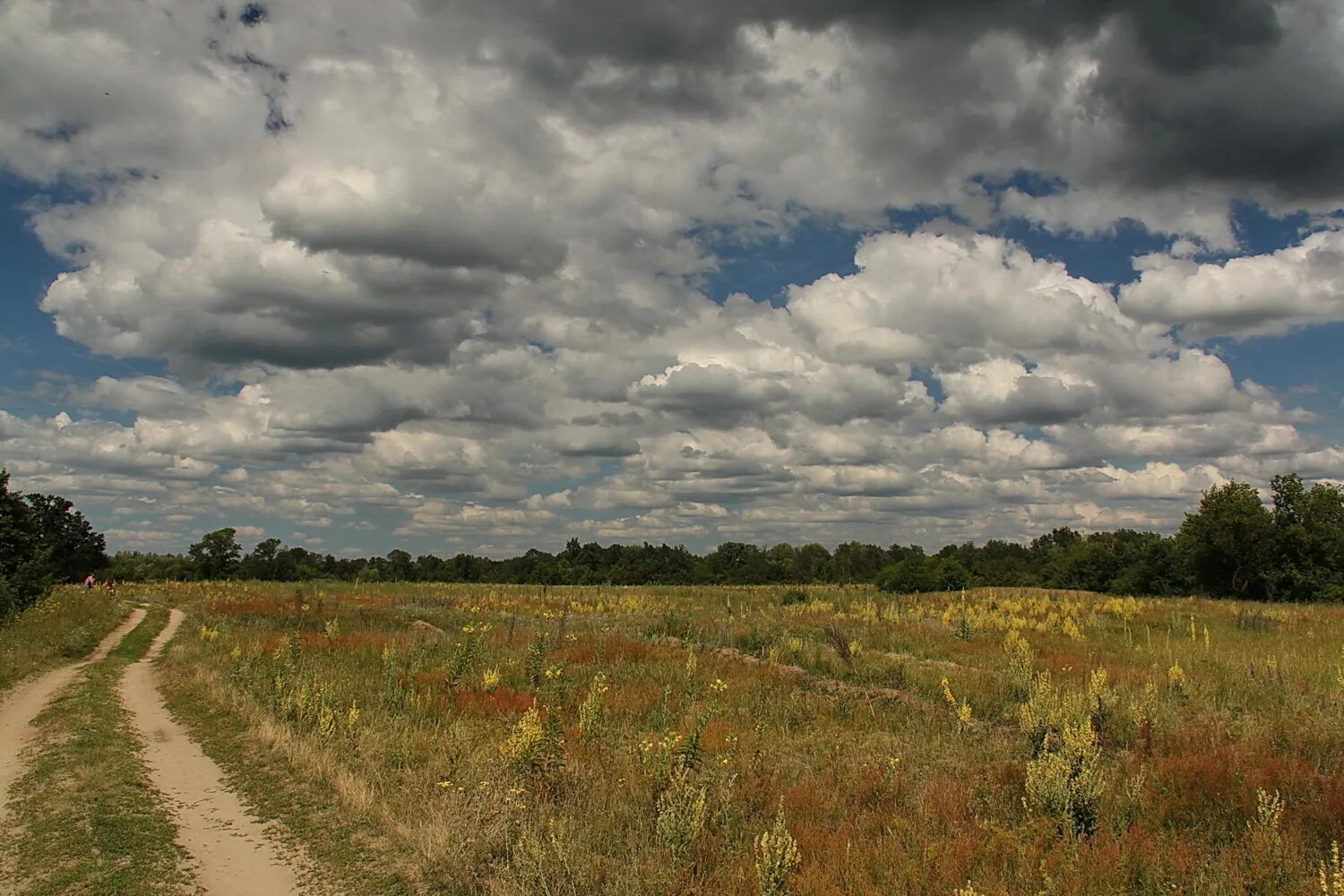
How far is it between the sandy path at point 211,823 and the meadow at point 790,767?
0.31 metres

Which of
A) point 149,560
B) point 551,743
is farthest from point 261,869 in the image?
point 149,560

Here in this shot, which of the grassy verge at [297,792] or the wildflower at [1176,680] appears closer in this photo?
the grassy verge at [297,792]

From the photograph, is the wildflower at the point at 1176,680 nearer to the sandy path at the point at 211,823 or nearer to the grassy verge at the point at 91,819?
the sandy path at the point at 211,823

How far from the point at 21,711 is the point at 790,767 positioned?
13185 mm

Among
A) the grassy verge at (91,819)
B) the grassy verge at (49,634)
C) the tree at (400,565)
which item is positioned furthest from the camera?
the tree at (400,565)

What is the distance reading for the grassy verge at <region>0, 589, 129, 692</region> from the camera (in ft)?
53.2

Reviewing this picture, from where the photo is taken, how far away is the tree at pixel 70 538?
3014 inches

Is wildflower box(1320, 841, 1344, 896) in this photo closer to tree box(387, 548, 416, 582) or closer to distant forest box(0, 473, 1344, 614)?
distant forest box(0, 473, 1344, 614)

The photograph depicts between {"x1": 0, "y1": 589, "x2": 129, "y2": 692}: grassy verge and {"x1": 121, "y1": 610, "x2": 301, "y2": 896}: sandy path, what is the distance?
6751mm

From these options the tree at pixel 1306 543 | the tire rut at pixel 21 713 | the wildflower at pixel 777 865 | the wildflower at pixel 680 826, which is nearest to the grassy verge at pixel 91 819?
the tire rut at pixel 21 713

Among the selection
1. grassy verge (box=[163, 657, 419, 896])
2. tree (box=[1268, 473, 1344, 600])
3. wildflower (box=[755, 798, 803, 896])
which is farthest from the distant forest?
wildflower (box=[755, 798, 803, 896])

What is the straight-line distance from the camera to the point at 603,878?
5.91m

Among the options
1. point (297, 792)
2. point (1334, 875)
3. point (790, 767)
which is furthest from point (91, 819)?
point (1334, 875)

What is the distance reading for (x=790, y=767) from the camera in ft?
29.9
